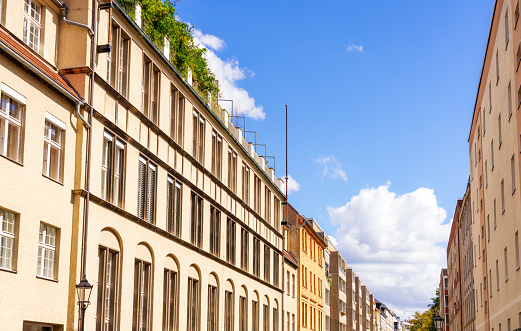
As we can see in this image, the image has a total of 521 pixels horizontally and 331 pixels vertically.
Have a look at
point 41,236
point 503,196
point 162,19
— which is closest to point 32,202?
point 41,236

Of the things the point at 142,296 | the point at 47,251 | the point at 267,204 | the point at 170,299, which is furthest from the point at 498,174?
the point at 47,251

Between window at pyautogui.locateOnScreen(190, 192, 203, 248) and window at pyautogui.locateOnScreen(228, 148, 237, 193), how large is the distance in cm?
530

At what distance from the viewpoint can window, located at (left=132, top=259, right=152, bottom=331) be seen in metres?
24.6

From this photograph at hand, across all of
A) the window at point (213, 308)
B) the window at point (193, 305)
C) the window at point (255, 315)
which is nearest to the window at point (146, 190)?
the window at point (193, 305)

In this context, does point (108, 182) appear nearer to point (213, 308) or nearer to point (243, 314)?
point (213, 308)

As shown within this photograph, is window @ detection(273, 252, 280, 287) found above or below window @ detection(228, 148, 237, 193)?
below

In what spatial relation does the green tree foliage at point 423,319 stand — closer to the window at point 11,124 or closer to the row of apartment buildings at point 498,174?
the row of apartment buildings at point 498,174

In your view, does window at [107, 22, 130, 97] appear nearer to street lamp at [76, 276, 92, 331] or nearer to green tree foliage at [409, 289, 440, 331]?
street lamp at [76, 276, 92, 331]

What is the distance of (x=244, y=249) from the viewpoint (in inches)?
1558

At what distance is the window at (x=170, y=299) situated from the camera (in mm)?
27359

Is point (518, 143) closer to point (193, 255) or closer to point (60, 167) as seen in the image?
point (193, 255)

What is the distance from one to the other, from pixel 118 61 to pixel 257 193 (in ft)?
68.2

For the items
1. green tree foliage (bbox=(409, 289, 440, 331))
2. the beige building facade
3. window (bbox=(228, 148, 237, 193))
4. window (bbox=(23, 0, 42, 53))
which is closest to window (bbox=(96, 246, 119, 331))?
the beige building facade

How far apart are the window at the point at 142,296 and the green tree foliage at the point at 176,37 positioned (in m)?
8.22
